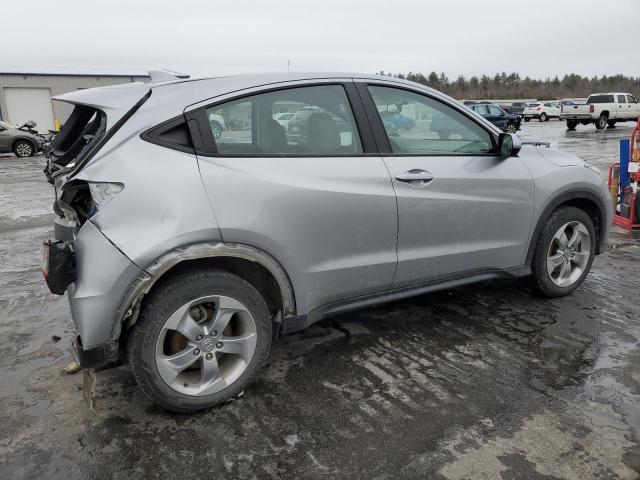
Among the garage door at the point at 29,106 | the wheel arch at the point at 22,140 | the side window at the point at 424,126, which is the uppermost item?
the garage door at the point at 29,106

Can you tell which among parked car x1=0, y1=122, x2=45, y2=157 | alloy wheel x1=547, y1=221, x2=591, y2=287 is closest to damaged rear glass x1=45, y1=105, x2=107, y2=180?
alloy wheel x1=547, y1=221, x2=591, y2=287

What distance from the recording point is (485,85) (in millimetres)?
81688

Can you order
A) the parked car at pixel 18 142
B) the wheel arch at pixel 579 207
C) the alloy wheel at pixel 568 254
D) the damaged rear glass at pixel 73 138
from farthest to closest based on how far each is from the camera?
the parked car at pixel 18 142
the alloy wheel at pixel 568 254
the wheel arch at pixel 579 207
the damaged rear glass at pixel 73 138

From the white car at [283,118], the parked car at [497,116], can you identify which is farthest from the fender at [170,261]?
the parked car at [497,116]

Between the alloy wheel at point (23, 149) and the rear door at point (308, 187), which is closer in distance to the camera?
the rear door at point (308, 187)

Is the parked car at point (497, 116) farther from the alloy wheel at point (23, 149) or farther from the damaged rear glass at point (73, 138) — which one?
the damaged rear glass at point (73, 138)

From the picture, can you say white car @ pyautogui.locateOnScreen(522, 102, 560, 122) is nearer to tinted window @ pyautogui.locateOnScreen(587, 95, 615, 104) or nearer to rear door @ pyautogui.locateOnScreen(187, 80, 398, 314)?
tinted window @ pyautogui.locateOnScreen(587, 95, 615, 104)

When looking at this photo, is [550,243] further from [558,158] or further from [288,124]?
[288,124]

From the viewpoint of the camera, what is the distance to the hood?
4.18 m

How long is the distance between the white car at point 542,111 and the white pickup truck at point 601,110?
34.8 ft

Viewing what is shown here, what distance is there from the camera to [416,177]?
339 cm

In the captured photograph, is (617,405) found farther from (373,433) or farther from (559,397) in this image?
(373,433)

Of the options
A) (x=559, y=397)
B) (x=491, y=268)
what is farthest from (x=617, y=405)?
(x=491, y=268)

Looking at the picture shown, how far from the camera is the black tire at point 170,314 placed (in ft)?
8.77
